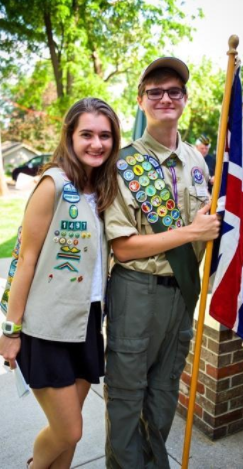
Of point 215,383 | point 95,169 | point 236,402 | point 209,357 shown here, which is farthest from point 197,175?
point 236,402

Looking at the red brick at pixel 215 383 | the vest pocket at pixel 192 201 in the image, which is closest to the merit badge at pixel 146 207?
the vest pocket at pixel 192 201

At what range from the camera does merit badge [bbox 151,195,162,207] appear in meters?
1.94

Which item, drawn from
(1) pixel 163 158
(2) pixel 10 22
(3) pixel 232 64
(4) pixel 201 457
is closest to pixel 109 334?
(1) pixel 163 158

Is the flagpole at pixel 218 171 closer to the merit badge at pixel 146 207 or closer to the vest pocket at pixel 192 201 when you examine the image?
the vest pocket at pixel 192 201

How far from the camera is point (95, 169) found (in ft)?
6.44

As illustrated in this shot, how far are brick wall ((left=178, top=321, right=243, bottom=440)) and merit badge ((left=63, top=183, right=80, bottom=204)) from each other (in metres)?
1.29

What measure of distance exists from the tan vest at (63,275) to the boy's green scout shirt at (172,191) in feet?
0.46

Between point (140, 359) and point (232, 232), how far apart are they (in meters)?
0.71

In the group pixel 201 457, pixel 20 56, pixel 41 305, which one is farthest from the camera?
pixel 20 56

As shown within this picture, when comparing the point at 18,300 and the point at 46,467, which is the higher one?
the point at 18,300

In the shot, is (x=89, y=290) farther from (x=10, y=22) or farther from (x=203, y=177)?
(x=10, y=22)

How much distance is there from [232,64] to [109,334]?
133 cm

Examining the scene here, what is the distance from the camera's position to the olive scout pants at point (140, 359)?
1.98 metres

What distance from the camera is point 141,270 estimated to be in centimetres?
196
